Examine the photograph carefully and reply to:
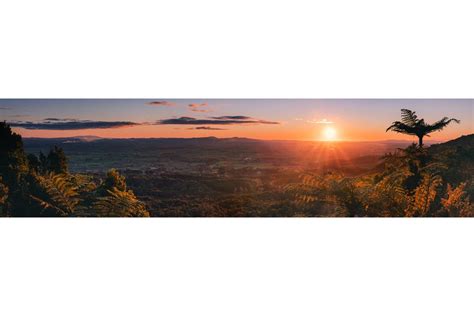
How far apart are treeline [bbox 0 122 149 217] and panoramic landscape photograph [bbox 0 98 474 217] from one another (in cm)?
1

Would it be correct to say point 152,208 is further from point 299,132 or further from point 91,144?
point 299,132

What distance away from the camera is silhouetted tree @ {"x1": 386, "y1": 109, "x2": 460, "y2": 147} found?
980 centimetres

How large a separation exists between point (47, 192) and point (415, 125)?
5.57 m

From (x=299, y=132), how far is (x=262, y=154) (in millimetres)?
647

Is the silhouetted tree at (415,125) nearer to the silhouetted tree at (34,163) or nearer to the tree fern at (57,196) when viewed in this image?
the tree fern at (57,196)

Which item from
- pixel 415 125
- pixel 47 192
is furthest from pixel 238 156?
pixel 47 192

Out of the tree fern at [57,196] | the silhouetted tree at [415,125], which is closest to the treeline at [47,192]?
the tree fern at [57,196]

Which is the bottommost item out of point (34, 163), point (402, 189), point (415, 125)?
point (402, 189)

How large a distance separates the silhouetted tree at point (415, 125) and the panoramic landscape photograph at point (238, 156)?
1 cm

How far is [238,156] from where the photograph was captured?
998cm

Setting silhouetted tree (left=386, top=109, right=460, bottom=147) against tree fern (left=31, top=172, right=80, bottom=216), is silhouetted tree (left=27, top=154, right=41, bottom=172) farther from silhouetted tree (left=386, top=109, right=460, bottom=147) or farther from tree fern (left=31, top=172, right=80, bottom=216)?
silhouetted tree (left=386, top=109, right=460, bottom=147)

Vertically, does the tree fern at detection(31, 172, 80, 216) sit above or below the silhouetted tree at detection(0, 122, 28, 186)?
below

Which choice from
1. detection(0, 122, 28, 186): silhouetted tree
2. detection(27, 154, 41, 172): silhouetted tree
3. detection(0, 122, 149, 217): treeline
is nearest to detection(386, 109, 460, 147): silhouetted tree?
detection(0, 122, 149, 217): treeline

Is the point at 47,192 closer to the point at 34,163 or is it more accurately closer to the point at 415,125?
the point at 34,163
